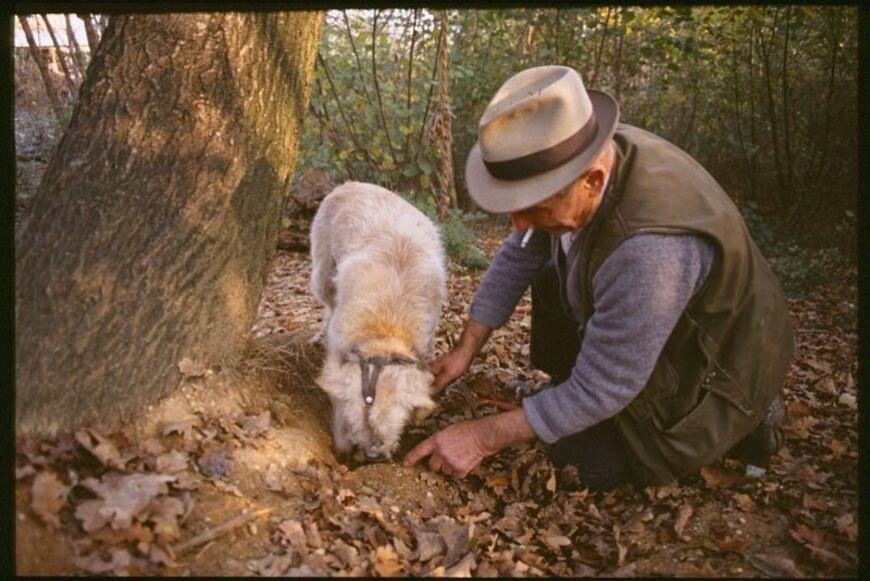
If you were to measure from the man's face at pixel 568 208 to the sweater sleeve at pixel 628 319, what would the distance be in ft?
0.93

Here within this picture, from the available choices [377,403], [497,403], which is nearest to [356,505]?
[377,403]

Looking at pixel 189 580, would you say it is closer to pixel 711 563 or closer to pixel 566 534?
pixel 566 534

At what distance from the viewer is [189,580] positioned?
2.39 m

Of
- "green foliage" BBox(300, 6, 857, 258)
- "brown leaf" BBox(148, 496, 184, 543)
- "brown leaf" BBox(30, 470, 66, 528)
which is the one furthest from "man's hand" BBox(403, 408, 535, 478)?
"green foliage" BBox(300, 6, 857, 258)

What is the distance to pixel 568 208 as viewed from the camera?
2.97 m

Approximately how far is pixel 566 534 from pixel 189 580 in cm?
196

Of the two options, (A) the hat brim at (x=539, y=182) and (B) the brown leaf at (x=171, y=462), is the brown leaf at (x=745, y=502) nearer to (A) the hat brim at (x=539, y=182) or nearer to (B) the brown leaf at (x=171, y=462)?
(A) the hat brim at (x=539, y=182)

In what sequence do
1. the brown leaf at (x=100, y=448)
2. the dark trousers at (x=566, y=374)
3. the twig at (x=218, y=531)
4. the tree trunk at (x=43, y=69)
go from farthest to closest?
the tree trunk at (x=43, y=69) < the dark trousers at (x=566, y=374) < the brown leaf at (x=100, y=448) < the twig at (x=218, y=531)

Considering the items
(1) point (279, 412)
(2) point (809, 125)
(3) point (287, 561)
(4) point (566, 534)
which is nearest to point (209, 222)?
(1) point (279, 412)

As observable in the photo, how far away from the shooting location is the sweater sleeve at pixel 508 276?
163 inches

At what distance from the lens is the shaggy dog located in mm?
3697

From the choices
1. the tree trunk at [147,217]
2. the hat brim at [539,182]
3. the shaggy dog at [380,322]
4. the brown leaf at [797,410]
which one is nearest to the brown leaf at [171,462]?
the tree trunk at [147,217]

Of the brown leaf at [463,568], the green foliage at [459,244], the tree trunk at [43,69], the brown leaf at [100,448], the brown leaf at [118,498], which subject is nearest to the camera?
the brown leaf at [118,498]

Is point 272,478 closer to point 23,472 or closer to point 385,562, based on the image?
point 385,562
